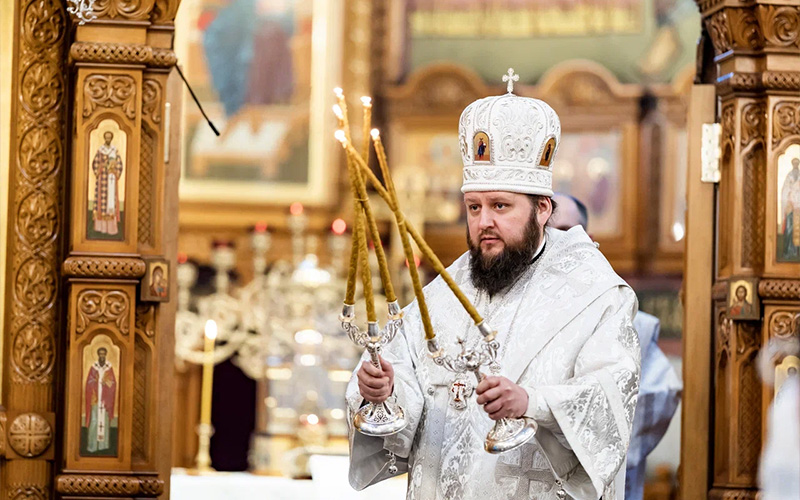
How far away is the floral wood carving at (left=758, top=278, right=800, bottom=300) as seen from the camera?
520 cm

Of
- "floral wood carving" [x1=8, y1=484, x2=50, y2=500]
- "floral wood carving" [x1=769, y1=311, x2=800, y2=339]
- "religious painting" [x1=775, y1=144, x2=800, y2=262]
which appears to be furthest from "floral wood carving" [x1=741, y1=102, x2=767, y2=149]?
"floral wood carving" [x1=8, y1=484, x2=50, y2=500]

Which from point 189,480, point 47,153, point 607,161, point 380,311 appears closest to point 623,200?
point 607,161

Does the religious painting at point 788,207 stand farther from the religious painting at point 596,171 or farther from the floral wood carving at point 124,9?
the religious painting at point 596,171

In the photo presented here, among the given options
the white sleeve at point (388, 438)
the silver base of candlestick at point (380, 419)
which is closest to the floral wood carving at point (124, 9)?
the white sleeve at point (388, 438)

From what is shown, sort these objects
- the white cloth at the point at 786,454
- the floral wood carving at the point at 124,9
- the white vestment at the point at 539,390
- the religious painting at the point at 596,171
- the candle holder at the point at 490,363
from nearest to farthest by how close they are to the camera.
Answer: the white cloth at the point at 786,454, the candle holder at the point at 490,363, the white vestment at the point at 539,390, the floral wood carving at the point at 124,9, the religious painting at the point at 596,171

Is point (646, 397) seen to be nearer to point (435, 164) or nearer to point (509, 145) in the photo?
point (509, 145)

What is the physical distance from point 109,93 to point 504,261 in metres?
1.54

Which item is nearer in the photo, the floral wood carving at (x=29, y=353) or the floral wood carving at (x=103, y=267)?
the floral wood carving at (x=103, y=267)

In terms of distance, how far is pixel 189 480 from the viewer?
6.38 m

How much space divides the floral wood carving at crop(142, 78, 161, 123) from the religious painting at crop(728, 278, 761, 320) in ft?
6.69

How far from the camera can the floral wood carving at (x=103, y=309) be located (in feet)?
16.7

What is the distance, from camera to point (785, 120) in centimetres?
533

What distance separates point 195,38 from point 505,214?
8451mm

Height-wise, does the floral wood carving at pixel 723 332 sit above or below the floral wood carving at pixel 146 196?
below
